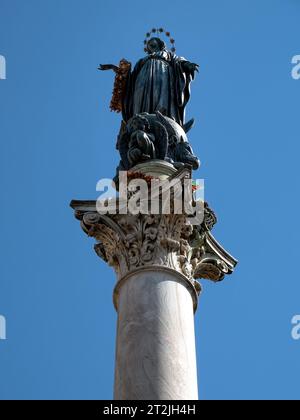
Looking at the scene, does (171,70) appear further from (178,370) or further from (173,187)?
(178,370)

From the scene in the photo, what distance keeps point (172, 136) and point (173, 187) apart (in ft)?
13.2

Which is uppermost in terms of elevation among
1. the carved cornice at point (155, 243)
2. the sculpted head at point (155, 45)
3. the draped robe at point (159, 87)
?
the sculpted head at point (155, 45)

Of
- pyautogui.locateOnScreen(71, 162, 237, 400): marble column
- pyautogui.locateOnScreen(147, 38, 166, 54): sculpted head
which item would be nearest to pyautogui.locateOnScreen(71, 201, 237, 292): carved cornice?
pyautogui.locateOnScreen(71, 162, 237, 400): marble column

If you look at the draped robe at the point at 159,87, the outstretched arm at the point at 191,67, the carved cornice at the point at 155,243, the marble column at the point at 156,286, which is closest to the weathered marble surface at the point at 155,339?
the marble column at the point at 156,286

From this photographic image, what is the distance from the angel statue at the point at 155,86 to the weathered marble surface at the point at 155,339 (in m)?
7.78

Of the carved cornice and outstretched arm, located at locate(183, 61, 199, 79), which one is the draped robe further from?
the carved cornice

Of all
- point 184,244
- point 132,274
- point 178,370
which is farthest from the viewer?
point 184,244

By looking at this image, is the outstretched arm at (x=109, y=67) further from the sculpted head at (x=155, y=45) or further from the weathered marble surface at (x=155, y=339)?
the weathered marble surface at (x=155, y=339)

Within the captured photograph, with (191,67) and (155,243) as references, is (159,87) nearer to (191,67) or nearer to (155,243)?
(191,67)

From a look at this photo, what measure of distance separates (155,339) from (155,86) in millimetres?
10362

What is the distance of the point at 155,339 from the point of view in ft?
51.9

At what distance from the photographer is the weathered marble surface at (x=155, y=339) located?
594 inches
